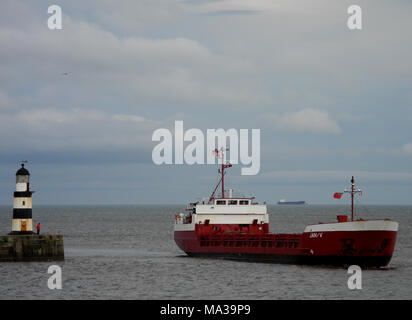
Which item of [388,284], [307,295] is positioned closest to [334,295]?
[307,295]

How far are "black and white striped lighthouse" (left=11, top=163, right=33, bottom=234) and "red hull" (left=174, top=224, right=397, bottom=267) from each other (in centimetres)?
1415

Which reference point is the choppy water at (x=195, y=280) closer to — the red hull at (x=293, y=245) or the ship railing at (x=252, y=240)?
the red hull at (x=293, y=245)

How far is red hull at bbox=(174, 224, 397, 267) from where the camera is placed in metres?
46.0

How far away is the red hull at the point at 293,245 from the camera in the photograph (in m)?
46.0

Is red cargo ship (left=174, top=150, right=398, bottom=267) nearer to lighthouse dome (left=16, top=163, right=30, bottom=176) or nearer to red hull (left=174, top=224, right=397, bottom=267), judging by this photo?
red hull (left=174, top=224, right=397, bottom=267)

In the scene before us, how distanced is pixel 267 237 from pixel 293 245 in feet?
10.3

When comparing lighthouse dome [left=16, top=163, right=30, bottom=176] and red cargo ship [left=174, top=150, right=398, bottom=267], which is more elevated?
lighthouse dome [left=16, top=163, right=30, bottom=176]

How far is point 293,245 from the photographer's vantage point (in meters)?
51.8

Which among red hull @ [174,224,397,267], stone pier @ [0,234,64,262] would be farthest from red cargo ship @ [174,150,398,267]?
stone pier @ [0,234,64,262]

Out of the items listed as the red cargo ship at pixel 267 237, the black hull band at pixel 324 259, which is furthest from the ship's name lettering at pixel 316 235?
the black hull band at pixel 324 259

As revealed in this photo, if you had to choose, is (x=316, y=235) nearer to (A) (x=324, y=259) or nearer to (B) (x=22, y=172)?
(A) (x=324, y=259)

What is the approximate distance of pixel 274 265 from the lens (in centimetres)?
5291

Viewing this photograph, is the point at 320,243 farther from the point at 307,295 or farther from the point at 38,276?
the point at 38,276
